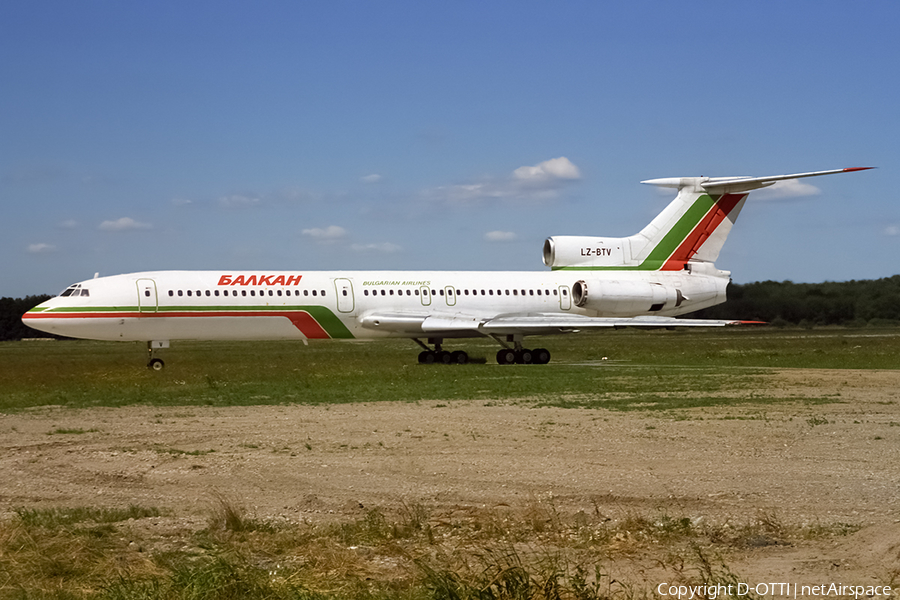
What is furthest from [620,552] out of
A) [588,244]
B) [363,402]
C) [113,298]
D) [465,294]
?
[588,244]

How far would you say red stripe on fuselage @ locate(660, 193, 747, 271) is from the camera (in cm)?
3569

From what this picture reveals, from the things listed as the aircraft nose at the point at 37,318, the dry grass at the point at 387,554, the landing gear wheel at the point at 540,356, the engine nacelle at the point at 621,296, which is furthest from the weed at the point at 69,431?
the engine nacelle at the point at 621,296

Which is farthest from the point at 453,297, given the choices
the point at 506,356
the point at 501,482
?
the point at 501,482

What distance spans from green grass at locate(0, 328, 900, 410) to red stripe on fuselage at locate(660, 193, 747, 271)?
11.4 ft

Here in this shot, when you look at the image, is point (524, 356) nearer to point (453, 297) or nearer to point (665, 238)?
point (453, 297)

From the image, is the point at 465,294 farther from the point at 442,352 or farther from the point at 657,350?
A: the point at 657,350

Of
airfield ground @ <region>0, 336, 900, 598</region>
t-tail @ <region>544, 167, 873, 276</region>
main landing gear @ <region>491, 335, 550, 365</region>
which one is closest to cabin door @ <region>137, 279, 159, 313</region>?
main landing gear @ <region>491, 335, 550, 365</region>

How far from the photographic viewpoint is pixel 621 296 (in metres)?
34.2

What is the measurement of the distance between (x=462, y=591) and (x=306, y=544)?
1.96m

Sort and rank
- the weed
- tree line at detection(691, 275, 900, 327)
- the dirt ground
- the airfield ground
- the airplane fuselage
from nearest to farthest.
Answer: the airfield ground
the dirt ground
the weed
the airplane fuselage
tree line at detection(691, 275, 900, 327)

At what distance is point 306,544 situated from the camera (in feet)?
24.4

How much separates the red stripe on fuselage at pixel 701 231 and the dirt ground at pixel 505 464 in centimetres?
Answer: 1946

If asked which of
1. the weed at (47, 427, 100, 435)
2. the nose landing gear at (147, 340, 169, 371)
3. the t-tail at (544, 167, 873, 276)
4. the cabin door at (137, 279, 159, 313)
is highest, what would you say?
the t-tail at (544, 167, 873, 276)

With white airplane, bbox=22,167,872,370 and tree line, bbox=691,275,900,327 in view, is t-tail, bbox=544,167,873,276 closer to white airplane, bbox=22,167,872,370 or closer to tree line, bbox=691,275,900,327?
white airplane, bbox=22,167,872,370
